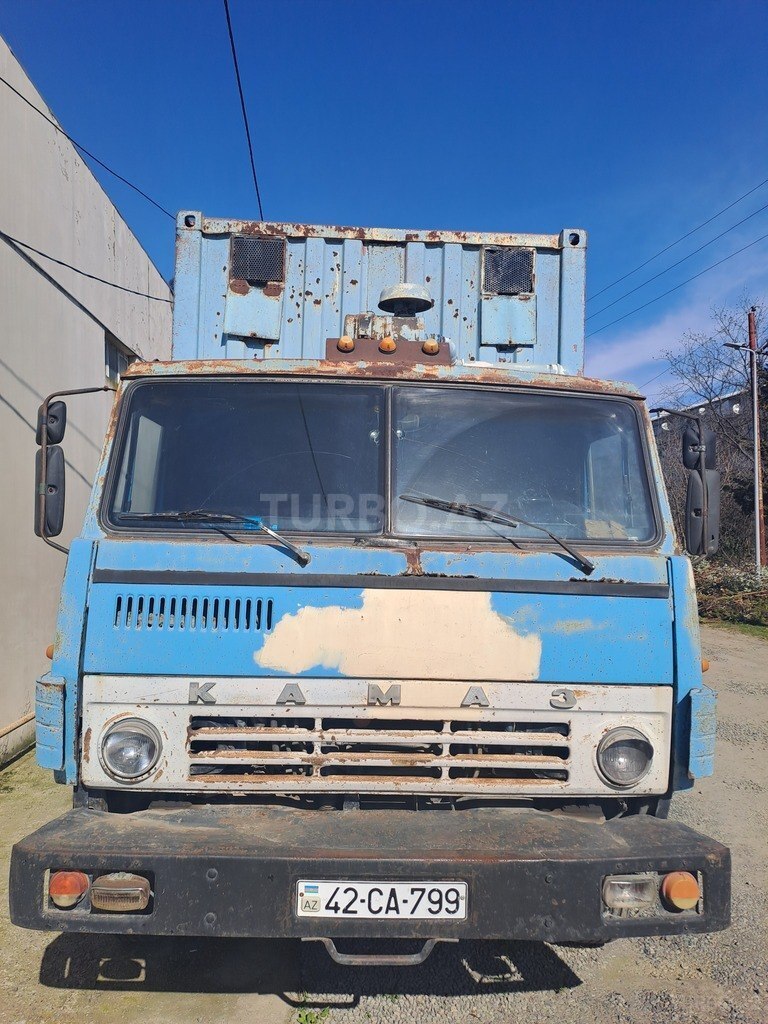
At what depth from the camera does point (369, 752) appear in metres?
2.84

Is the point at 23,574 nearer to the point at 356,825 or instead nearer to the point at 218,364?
the point at 218,364

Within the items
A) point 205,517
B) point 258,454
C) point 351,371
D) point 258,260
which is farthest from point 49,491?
point 258,260

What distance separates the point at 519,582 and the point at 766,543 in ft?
72.9

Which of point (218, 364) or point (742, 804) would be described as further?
point (742, 804)

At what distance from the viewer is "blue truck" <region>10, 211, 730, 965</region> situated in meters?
2.44

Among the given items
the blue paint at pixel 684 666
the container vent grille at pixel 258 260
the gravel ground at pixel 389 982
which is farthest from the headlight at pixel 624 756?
the container vent grille at pixel 258 260

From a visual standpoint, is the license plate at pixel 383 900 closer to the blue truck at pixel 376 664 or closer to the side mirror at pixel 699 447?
the blue truck at pixel 376 664

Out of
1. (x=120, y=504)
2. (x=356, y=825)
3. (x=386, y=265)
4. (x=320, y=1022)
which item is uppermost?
(x=386, y=265)

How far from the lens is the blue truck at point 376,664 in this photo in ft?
8.00

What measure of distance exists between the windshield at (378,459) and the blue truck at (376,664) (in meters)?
0.01

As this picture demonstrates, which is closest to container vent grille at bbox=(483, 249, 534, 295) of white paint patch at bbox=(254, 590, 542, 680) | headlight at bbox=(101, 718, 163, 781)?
white paint patch at bbox=(254, 590, 542, 680)

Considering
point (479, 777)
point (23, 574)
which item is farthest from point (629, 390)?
point (23, 574)

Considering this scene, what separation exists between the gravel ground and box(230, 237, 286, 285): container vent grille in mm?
3343

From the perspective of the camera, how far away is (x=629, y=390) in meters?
3.43
